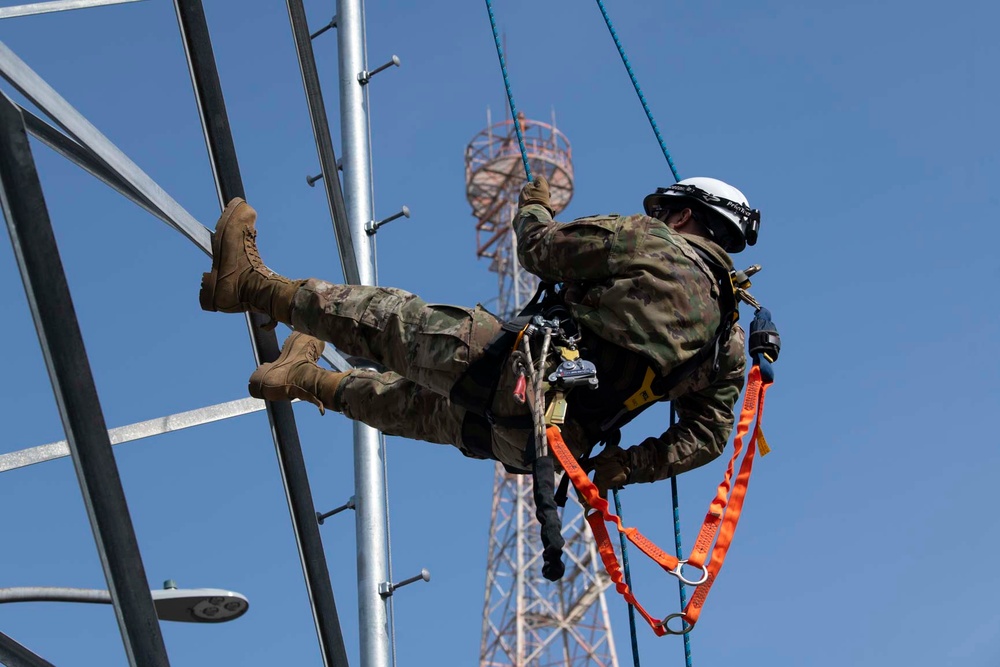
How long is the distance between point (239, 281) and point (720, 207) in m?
2.19

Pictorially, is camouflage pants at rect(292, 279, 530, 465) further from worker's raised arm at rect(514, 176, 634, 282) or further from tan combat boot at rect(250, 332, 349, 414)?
tan combat boot at rect(250, 332, 349, 414)

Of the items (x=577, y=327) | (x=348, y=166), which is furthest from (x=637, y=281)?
(x=348, y=166)

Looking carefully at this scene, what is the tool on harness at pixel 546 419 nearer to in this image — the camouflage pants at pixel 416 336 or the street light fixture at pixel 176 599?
the camouflage pants at pixel 416 336

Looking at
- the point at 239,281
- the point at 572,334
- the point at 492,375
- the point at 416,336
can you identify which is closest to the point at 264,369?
the point at 239,281

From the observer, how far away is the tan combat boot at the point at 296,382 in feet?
24.6

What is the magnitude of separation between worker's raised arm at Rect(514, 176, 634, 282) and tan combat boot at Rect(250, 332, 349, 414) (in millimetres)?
1289

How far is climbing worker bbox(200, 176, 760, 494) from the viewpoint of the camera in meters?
6.62

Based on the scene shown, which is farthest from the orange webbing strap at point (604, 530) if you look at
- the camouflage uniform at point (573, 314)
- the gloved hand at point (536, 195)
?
the gloved hand at point (536, 195)

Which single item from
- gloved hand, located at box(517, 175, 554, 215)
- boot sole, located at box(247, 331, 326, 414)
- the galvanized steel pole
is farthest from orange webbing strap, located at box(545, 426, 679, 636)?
the galvanized steel pole

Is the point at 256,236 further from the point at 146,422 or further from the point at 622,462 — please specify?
the point at 622,462

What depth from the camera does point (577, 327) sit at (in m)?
6.70

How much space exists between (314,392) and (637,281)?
181 cm

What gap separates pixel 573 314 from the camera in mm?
6746

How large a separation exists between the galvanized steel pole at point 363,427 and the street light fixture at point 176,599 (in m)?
1.27
